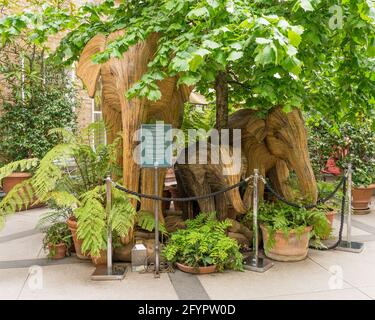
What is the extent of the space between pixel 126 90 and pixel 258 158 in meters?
2.02

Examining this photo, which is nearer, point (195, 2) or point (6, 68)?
point (195, 2)

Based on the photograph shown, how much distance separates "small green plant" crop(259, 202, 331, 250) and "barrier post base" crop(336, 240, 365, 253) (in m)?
0.34

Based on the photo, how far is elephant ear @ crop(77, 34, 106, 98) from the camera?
438cm

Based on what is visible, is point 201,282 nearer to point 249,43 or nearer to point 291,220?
point 291,220

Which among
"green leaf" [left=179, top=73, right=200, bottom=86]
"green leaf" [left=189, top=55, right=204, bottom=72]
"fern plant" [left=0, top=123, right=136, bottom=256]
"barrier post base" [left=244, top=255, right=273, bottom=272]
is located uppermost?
"green leaf" [left=189, top=55, right=204, bottom=72]

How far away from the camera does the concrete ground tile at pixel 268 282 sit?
11.3ft

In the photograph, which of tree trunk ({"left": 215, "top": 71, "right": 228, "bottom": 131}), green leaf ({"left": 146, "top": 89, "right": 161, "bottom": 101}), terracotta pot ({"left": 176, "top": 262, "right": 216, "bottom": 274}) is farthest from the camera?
tree trunk ({"left": 215, "top": 71, "right": 228, "bottom": 131})

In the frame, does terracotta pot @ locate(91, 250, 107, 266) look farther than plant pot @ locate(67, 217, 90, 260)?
No

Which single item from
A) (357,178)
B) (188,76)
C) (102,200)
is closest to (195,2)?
(188,76)

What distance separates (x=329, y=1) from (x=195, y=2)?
120 cm

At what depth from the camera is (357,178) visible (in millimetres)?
7121

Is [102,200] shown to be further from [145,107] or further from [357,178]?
[357,178]

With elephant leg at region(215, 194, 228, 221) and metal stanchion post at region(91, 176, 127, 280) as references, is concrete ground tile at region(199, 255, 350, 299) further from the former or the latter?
elephant leg at region(215, 194, 228, 221)

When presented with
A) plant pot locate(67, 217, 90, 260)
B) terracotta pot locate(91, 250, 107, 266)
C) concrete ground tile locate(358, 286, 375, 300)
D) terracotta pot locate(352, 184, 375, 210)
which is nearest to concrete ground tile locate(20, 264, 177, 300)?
terracotta pot locate(91, 250, 107, 266)
